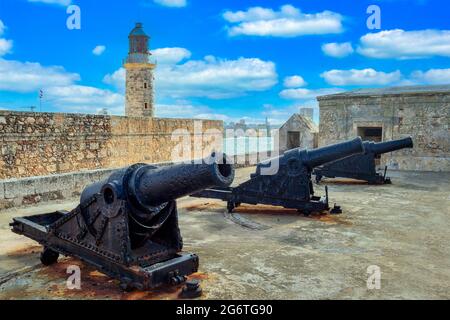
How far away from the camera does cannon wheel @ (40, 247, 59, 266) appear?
4.29m

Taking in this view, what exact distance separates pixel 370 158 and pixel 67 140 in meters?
7.76

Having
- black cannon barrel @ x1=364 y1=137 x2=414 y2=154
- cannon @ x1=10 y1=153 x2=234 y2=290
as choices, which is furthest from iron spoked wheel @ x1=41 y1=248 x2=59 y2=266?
black cannon barrel @ x1=364 y1=137 x2=414 y2=154

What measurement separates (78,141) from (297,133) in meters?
12.1

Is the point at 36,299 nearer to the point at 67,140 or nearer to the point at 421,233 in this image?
the point at 421,233

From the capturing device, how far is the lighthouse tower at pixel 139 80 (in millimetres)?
26688

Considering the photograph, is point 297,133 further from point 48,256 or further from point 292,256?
point 48,256

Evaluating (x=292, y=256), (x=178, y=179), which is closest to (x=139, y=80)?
(x=292, y=256)

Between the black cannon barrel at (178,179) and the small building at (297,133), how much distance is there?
50.0 feet

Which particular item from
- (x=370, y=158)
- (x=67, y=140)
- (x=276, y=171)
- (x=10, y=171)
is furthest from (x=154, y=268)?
(x=370, y=158)

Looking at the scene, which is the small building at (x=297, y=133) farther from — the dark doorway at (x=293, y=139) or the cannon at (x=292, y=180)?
the cannon at (x=292, y=180)

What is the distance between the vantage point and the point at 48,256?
4.31 meters

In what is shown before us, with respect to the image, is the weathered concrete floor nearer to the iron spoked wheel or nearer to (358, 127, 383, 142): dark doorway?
the iron spoked wheel

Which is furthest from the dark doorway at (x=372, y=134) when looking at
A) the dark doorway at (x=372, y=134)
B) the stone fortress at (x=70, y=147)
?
the stone fortress at (x=70, y=147)
